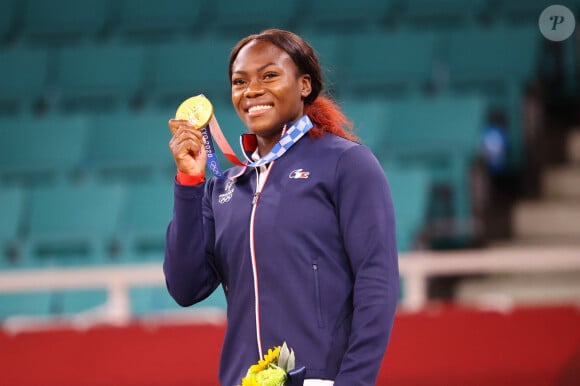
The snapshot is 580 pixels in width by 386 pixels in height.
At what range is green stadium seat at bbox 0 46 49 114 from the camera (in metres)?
7.00

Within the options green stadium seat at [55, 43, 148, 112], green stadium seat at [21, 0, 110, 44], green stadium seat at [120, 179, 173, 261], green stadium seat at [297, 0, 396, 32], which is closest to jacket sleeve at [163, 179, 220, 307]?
green stadium seat at [120, 179, 173, 261]

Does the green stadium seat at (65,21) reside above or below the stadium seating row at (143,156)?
Answer: above

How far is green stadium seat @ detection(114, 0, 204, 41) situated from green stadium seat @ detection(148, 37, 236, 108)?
479 millimetres

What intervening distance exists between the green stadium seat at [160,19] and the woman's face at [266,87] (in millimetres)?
5862

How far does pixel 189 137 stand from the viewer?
1.70 m

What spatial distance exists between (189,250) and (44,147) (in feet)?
15.6

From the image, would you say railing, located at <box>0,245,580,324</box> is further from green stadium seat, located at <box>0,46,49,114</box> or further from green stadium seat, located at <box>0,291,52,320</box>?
green stadium seat, located at <box>0,46,49,114</box>

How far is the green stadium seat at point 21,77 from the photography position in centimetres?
700

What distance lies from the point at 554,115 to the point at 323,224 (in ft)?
17.6

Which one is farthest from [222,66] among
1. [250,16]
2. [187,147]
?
[187,147]

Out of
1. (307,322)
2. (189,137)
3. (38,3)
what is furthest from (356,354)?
(38,3)

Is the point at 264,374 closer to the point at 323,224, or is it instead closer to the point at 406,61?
the point at 323,224

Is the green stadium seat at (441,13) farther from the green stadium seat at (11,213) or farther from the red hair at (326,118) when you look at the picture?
the red hair at (326,118)

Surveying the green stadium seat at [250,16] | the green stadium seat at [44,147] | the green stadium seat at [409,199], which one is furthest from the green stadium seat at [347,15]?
the green stadium seat at [409,199]
